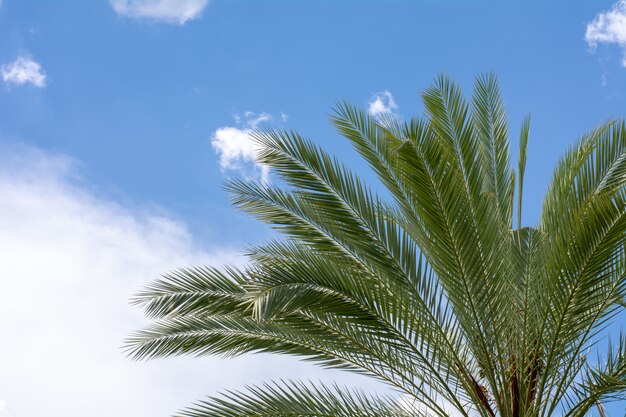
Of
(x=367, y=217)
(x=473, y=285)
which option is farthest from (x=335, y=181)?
(x=473, y=285)

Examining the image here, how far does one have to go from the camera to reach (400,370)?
754 cm

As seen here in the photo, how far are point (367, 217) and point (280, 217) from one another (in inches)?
39.9

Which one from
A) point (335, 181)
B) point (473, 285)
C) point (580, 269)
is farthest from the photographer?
point (335, 181)

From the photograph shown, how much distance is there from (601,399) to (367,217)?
268 centimetres

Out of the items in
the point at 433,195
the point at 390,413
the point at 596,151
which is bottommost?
the point at 390,413

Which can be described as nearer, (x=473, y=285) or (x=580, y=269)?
(x=580, y=269)

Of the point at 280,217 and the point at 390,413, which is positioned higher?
the point at 280,217

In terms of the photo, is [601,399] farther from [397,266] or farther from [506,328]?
[397,266]

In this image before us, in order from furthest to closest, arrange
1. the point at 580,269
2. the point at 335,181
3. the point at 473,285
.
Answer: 1. the point at 335,181
2. the point at 473,285
3. the point at 580,269

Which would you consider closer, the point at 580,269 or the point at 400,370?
the point at 580,269

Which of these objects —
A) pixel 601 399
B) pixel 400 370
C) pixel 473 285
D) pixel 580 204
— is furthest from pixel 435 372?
pixel 580 204

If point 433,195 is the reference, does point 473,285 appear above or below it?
below

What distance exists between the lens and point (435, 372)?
7414 millimetres

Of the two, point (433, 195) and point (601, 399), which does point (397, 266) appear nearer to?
point (433, 195)
